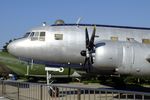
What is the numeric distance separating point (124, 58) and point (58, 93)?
17.6ft

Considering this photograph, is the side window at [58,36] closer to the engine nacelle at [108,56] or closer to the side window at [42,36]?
the side window at [42,36]

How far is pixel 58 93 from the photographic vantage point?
13922 mm

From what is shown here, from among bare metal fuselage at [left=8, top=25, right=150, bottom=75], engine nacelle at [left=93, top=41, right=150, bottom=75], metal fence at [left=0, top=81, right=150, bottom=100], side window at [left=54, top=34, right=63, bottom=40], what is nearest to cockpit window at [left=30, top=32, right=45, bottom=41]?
bare metal fuselage at [left=8, top=25, right=150, bottom=75]

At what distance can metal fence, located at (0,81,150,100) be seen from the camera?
32.7 feet

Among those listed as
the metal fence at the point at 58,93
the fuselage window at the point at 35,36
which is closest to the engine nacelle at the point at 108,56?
the metal fence at the point at 58,93

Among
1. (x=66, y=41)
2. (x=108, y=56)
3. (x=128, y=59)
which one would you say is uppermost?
(x=66, y=41)

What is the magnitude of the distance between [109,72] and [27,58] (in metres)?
5.52

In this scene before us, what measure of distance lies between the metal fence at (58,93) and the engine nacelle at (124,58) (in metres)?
3.20

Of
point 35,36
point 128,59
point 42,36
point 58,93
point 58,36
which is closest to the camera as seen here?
point 58,93

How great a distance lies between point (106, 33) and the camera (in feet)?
72.6

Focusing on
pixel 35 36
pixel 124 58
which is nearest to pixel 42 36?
pixel 35 36

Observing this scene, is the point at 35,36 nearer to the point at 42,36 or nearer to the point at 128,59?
the point at 42,36

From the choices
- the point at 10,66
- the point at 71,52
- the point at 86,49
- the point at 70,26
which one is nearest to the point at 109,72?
the point at 86,49

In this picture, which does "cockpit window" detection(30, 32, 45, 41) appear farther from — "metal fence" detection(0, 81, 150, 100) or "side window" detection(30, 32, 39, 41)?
"metal fence" detection(0, 81, 150, 100)
